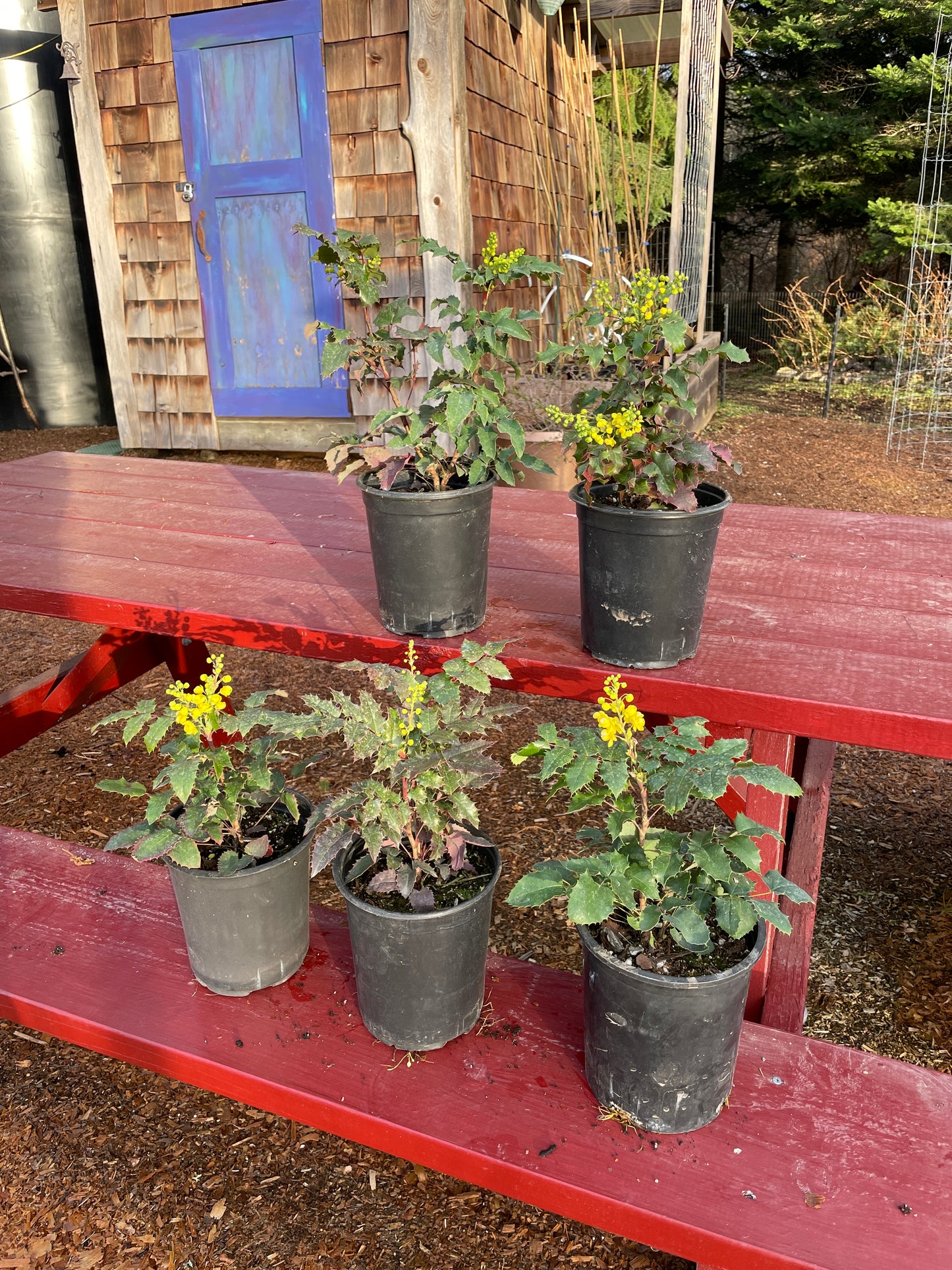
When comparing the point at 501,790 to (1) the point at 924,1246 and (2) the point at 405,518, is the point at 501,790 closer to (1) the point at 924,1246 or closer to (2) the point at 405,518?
(2) the point at 405,518

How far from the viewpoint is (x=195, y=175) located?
190 inches

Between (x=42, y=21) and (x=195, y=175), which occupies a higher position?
(x=42, y=21)

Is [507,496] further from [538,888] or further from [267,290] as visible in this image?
[267,290]

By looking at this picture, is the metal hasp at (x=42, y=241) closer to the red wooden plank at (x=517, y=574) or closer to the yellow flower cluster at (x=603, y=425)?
the red wooden plank at (x=517, y=574)

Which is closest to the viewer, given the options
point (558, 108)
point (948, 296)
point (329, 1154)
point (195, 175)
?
point (329, 1154)

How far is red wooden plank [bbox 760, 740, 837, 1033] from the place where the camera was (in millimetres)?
1384

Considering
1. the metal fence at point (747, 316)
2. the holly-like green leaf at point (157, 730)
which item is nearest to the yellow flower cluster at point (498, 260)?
the holly-like green leaf at point (157, 730)

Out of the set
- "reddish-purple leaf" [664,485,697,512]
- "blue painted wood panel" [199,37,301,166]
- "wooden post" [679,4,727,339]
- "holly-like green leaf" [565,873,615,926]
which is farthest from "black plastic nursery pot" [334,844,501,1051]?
"wooden post" [679,4,727,339]

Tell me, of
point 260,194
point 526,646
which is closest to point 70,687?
point 526,646

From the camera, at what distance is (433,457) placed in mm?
1442

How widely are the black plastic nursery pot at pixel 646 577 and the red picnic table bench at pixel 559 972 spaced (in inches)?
1.6

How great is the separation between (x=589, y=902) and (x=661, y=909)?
4.4 inches

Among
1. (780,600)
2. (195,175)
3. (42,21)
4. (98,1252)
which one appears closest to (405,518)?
(780,600)

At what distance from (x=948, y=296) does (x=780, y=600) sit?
7.15 m
